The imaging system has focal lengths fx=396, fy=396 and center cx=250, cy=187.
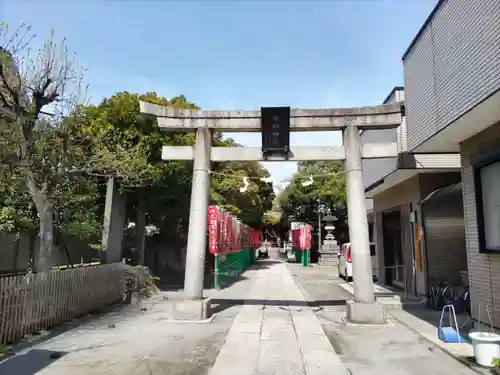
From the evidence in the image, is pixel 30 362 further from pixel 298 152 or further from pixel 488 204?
pixel 488 204

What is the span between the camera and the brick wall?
760 centimetres

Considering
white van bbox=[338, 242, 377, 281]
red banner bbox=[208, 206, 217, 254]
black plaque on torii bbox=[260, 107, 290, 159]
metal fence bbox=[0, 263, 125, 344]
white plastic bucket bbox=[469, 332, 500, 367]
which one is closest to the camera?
white plastic bucket bbox=[469, 332, 500, 367]

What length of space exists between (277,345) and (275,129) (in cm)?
566

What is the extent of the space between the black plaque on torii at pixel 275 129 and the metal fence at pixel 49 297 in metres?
5.90

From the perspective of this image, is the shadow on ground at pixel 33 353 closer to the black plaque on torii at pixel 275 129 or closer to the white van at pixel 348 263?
the black plaque on torii at pixel 275 129

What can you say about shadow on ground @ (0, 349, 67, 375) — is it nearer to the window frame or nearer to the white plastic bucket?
the white plastic bucket

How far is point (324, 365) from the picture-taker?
6211 millimetres

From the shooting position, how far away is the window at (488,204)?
7684 millimetres

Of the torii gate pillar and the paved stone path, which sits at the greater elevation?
the torii gate pillar

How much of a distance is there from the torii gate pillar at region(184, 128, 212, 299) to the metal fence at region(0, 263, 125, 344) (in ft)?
8.69

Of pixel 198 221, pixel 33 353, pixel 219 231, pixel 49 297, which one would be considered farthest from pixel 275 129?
pixel 219 231

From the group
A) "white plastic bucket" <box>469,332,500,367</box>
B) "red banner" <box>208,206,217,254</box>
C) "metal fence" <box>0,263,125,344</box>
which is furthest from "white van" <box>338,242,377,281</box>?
"white plastic bucket" <box>469,332,500,367</box>

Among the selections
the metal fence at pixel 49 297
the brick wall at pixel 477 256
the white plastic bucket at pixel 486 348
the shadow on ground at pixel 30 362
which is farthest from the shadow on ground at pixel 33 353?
the brick wall at pixel 477 256

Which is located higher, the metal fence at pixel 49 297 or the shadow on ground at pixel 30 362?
the metal fence at pixel 49 297
